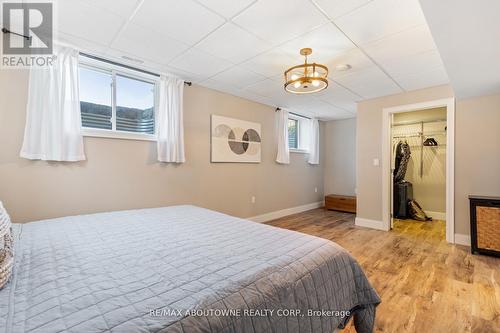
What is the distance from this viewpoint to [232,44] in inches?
91.4

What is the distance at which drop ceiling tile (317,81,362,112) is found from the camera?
361 cm

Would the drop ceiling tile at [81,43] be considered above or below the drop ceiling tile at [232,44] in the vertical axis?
below

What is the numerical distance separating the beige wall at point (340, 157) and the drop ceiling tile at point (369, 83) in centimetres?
192

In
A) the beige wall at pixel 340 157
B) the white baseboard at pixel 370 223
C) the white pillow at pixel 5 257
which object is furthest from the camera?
the beige wall at pixel 340 157

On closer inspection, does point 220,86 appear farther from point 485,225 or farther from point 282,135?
point 485,225

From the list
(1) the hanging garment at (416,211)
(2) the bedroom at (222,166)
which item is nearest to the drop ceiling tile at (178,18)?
(2) the bedroom at (222,166)

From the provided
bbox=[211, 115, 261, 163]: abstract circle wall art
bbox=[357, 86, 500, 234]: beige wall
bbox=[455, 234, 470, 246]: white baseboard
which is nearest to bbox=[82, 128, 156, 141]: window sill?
Answer: bbox=[211, 115, 261, 163]: abstract circle wall art

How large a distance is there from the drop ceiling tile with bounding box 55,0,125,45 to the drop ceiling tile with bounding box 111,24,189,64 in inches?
3.7

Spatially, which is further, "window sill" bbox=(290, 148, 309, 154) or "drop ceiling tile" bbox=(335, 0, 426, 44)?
"window sill" bbox=(290, 148, 309, 154)

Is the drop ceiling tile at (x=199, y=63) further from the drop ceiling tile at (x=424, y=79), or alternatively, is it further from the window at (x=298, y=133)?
the window at (x=298, y=133)

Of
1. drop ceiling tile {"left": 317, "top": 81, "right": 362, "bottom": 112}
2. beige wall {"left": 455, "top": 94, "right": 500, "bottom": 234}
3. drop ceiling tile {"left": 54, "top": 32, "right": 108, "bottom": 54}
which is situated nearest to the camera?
drop ceiling tile {"left": 54, "top": 32, "right": 108, "bottom": 54}

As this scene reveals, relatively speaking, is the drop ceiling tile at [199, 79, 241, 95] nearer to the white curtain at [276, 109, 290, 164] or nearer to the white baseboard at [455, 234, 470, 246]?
the white curtain at [276, 109, 290, 164]

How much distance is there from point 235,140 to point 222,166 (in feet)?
1.73

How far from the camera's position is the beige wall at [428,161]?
4.63 meters
